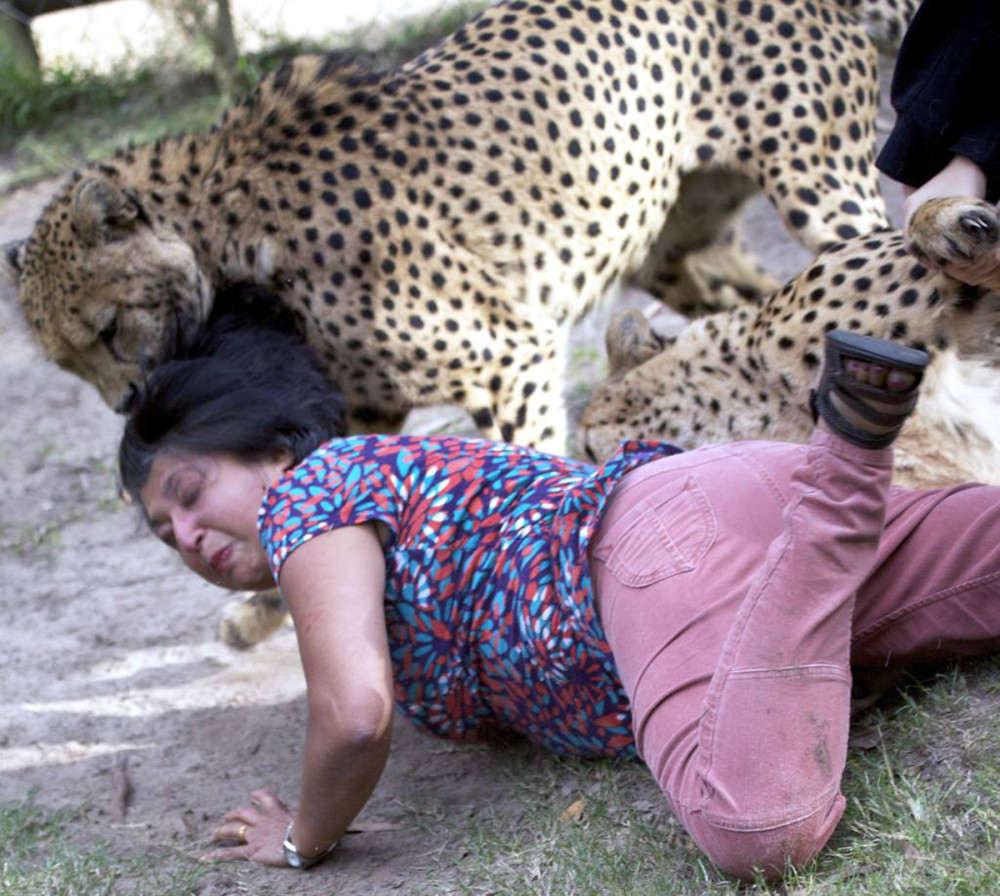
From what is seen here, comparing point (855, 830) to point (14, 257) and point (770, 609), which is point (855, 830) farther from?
point (14, 257)

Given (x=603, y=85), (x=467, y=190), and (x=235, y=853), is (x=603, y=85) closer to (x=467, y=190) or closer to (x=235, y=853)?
(x=467, y=190)

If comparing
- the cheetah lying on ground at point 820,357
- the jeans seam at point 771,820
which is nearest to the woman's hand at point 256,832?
the jeans seam at point 771,820

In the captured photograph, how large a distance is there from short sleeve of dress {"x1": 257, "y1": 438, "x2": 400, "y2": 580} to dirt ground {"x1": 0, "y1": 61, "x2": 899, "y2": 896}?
0.53m

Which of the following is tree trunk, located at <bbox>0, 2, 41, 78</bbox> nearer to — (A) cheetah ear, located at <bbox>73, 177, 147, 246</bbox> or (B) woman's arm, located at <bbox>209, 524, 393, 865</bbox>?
(A) cheetah ear, located at <bbox>73, 177, 147, 246</bbox>

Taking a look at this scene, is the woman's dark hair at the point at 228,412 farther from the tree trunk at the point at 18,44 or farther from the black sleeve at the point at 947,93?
the tree trunk at the point at 18,44

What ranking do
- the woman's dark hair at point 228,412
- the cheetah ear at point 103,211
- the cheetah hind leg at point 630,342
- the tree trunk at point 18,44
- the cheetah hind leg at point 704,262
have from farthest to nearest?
1. the tree trunk at point 18,44
2. the cheetah hind leg at point 704,262
3. the cheetah ear at point 103,211
4. the cheetah hind leg at point 630,342
5. the woman's dark hair at point 228,412

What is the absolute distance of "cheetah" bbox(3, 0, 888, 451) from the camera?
3.46m

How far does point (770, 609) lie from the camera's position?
6.06ft

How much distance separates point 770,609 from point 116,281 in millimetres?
2234

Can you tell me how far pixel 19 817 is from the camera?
273 cm

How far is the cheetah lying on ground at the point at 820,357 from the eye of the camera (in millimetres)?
2537

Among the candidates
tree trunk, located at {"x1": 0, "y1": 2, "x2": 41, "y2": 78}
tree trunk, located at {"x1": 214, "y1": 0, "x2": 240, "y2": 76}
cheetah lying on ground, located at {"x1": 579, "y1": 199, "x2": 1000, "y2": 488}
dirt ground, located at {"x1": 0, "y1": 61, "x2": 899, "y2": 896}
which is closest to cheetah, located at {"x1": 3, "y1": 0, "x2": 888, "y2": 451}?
cheetah lying on ground, located at {"x1": 579, "y1": 199, "x2": 1000, "y2": 488}

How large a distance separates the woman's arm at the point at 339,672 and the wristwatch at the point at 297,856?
2cm

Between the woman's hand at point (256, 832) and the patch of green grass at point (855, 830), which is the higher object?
the patch of green grass at point (855, 830)
